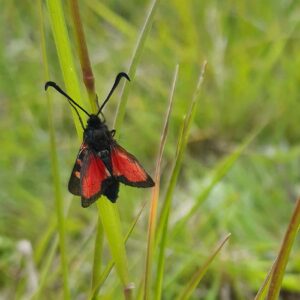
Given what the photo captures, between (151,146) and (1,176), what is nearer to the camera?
(1,176)

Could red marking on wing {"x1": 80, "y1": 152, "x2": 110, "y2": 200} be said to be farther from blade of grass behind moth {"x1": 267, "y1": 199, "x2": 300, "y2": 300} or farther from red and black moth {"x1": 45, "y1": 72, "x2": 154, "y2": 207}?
blade of grass behind moth {"x1": 267, "y1": 199, "x2": 300, "y2": 300}

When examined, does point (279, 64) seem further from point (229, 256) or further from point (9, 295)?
point (9, 295)

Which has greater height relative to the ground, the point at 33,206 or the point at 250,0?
the point at 250,0

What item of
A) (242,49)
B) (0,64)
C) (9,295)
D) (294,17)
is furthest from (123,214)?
(294,17)

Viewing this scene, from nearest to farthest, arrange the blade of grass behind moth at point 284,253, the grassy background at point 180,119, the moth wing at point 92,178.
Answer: the blade of grass behind moth at point 284,253 → the moth wing at point 92,178 → the grassy background at point 180,119

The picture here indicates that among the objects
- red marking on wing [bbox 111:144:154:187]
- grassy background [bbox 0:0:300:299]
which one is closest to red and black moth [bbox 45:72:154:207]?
red marking on wing [bbox 111:144:154:187]

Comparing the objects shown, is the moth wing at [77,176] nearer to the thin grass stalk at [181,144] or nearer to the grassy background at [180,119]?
the thin grass stalk at [181,144]

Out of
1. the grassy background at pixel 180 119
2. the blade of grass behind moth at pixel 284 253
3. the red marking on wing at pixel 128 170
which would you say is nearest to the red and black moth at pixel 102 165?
the red marking on wing at pixel 128 170
